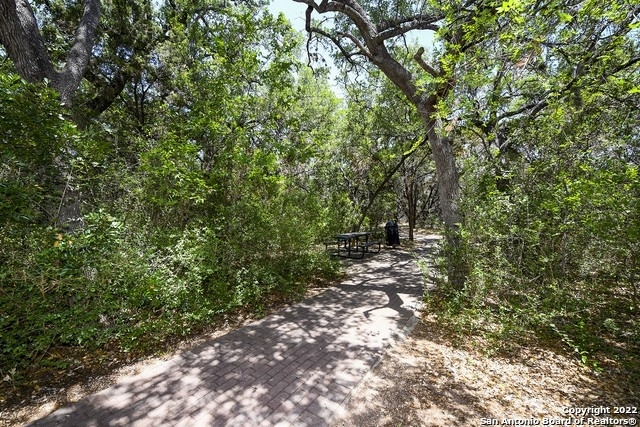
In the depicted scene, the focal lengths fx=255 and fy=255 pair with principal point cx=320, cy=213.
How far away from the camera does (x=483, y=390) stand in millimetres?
2982

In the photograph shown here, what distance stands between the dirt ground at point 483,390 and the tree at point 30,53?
21.8 feet

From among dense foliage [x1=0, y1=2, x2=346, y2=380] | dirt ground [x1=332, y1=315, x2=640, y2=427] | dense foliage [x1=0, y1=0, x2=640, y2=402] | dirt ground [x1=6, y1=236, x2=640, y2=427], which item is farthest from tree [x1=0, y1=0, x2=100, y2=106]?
dirt ground [x1=332, y1=315, x2=640, y2=427]

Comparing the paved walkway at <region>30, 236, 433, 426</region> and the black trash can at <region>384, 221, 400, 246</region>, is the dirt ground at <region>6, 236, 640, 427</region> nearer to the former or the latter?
the paved walkway at <region>30, 236, 433, 426</region>

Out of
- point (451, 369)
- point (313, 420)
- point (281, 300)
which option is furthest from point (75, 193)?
point (451, 369)

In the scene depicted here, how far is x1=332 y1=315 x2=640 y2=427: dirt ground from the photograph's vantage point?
8.53 feet

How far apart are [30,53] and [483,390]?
325 inches

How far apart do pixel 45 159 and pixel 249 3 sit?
29.8ft

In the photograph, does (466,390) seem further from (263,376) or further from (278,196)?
(278,196)

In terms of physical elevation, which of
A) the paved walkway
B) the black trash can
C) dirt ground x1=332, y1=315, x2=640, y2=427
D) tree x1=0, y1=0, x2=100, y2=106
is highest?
tree x1=0, y1=0, x2=100, y2=106

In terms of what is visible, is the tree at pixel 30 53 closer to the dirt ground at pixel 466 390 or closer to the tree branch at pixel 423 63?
the dirt ground at pixel 466 390

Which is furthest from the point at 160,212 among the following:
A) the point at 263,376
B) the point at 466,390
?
the point at 466,390

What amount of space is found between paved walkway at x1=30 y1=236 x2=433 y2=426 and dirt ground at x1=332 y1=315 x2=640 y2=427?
323 mm

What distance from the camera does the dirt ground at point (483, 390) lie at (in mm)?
2600

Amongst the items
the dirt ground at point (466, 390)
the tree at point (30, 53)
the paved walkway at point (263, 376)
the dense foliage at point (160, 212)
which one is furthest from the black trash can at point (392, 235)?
the tree at point (30, 53)
